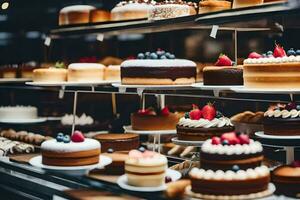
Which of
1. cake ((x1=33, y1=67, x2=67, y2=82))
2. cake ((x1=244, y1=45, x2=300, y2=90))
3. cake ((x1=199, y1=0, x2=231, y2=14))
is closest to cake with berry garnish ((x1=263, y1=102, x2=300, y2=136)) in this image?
cake ((x1=244, y1=45, x2=300, y2=90))

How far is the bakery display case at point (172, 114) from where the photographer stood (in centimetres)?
294

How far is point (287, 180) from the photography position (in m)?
3.02

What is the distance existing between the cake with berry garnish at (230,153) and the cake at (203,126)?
23.2 inches

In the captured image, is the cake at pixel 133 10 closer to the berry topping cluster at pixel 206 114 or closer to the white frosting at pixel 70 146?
the berry topping cluster at pixel 206 114

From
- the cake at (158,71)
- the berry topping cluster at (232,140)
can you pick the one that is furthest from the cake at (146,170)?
the cake at (158,71)

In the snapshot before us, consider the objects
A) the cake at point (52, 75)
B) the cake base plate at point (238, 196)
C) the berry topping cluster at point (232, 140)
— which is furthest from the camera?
the cake at point (52, 75)

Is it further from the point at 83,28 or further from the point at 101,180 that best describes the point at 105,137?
the point at 83,28

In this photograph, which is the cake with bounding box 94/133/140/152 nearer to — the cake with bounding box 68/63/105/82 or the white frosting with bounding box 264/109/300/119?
the cake with bounding box 68/63/105/82

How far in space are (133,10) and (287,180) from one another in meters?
2.32

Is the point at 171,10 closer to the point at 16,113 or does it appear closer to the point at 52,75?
the point at 52,75

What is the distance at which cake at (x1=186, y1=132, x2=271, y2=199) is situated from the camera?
2.77 meters

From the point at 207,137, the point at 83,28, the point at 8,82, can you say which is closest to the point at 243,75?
the point at 207,137

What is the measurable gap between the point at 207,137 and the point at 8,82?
136 inches

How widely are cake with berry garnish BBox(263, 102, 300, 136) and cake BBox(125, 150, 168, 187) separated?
0.67 meters
